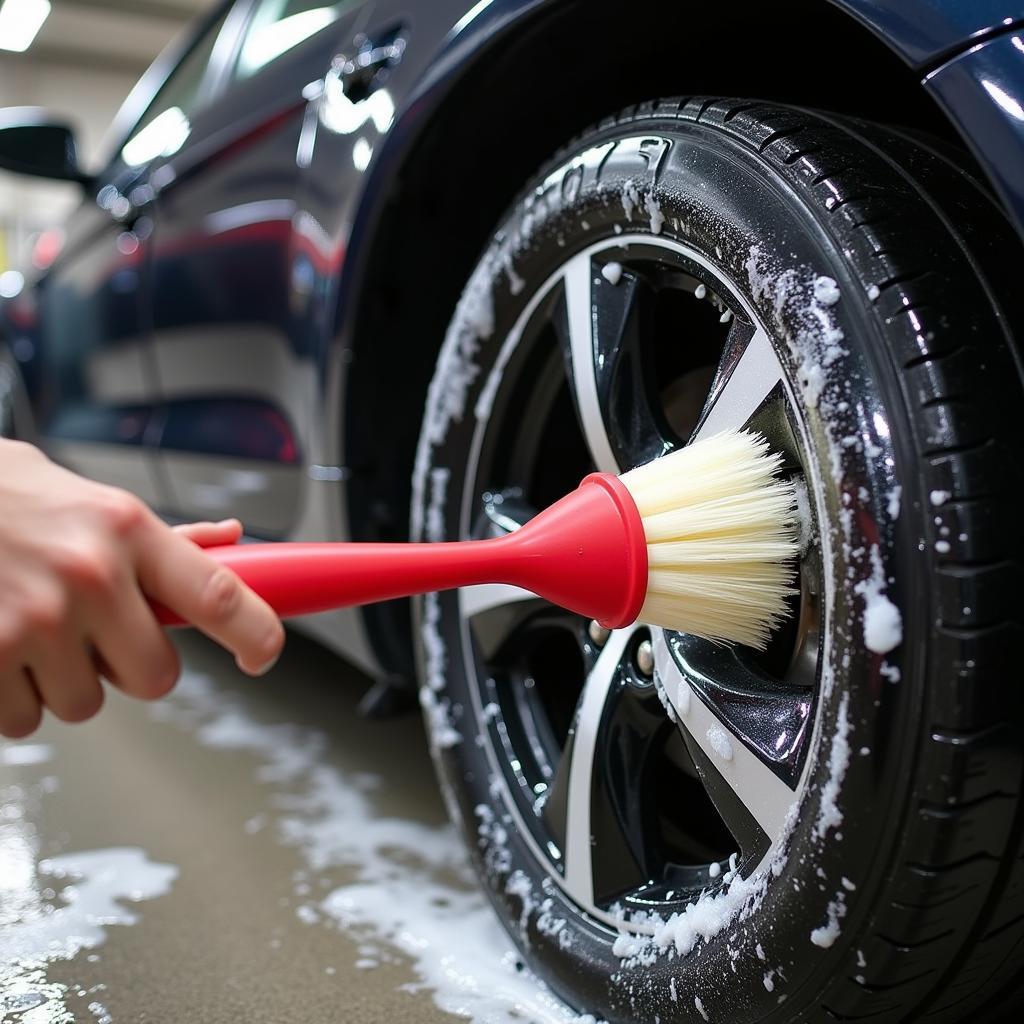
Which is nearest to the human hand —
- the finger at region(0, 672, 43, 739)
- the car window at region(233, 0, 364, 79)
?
the finger at region(0, 672, 43, 739)

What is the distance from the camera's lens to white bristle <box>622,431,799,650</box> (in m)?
0.71

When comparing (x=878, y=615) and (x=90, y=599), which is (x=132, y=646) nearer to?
(x=90, y=599)

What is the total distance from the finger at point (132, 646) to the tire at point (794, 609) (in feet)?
1.24

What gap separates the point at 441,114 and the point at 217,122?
2.18 ft

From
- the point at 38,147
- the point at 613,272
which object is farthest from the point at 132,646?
the point at 38,147

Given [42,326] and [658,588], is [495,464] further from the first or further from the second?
[42,326]

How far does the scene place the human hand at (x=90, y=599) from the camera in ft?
1.68

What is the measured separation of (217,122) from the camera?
5.18 feet

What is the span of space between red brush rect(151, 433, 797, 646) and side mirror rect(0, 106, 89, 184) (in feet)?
6.19

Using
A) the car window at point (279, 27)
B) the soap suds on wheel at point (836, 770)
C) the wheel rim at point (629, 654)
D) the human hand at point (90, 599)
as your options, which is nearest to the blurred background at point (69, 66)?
the car window at point (279, 27)

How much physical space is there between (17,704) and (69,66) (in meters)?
12.8

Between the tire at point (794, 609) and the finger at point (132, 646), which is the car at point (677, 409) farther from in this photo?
the finger at point (132, 646)

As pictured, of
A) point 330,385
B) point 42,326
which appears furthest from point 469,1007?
point 42,326

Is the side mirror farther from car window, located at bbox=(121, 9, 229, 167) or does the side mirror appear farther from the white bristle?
the white bristle
